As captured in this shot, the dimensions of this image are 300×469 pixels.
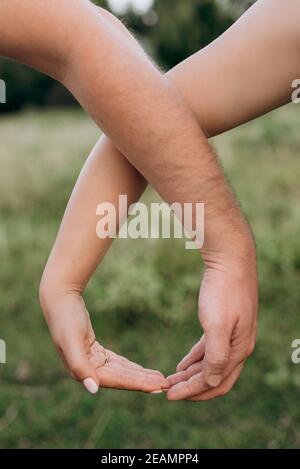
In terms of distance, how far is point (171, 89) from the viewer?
75 cm

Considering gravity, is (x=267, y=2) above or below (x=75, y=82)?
above

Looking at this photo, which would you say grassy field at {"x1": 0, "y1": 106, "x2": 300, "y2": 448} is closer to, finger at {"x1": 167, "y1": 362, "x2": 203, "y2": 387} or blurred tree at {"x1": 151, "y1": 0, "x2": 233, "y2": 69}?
finger at {"x1": 167, "y1": 362, "x2": 203, "y2": 387}

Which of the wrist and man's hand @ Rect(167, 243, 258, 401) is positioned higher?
the wrist

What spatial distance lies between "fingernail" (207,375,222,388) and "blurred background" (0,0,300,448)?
18.7 inches

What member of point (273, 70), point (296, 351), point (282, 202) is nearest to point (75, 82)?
point (273, 70)

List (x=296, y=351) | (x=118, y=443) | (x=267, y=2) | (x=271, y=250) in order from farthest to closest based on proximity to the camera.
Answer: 1. (x=271, y=250)
2. (x=296, y=351)
3. (x=118, y=443)
4. (x=267, y=2)

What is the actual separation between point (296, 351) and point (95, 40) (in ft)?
3.37

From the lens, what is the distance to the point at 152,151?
0.74 m

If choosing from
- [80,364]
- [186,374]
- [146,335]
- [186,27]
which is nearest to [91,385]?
[80,364]

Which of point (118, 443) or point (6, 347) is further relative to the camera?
point (6, 347)

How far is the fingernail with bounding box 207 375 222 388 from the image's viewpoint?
78 centimetres

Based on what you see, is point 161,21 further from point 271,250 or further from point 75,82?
point 75,82

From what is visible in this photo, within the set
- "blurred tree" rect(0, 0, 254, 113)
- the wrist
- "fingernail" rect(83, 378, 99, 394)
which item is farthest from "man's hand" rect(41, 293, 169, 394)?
"blurred tree" rect(0, 0, 254, 113)
